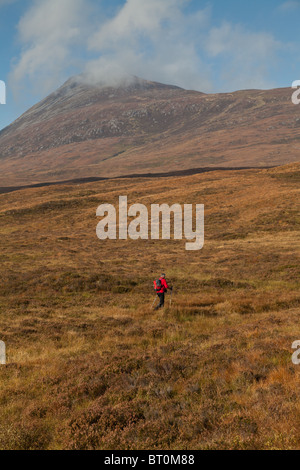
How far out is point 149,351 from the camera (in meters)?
9.87

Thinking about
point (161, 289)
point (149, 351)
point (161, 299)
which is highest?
point (161, 289)

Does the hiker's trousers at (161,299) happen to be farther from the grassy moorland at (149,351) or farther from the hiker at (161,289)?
the grassy moorland at (149,351)

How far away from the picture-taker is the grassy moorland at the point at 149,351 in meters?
5.70

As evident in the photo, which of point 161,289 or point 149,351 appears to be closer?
point 149,351

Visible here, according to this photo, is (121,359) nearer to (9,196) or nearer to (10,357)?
(10,357)

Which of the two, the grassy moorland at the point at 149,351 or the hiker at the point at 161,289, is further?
the hiker at the point at 161,289

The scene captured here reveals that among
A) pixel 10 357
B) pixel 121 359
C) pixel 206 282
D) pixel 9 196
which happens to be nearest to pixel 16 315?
pixel 10 357

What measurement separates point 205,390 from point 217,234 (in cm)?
3731

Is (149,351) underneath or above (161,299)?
underneath

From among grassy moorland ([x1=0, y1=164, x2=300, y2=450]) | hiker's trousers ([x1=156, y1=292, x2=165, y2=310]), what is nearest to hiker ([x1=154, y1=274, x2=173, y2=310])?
hiker's trousers ([x1=156, y1=292, x2=165, y2=310])

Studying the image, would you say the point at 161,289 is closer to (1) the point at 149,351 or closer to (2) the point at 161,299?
(2) the point at 161,299

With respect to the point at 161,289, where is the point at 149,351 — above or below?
below

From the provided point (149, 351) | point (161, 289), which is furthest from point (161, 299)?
point (149, 351)

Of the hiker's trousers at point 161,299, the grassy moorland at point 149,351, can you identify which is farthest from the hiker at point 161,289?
the grassy moorland at point 149,351
